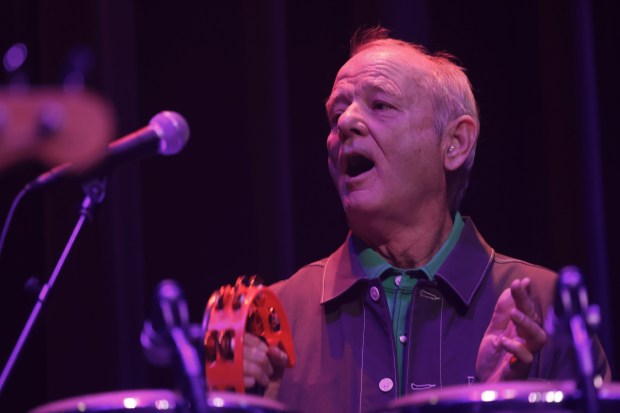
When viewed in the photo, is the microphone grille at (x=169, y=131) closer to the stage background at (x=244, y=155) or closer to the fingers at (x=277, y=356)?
the fingers at (x=277, y=356)

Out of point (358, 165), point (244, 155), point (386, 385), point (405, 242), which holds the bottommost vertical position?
point (386, 385)

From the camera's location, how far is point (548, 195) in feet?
9.18

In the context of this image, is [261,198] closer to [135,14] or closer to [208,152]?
[208,152]

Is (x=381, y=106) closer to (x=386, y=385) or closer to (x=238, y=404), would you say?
(x=386, y=385)

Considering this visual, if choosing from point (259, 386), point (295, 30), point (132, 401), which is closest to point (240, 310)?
point (259, 386)

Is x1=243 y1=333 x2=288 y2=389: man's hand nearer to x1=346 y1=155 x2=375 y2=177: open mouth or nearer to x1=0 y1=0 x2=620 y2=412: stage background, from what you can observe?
x1=346 y1=155 x2=375 y2=177: open mouth

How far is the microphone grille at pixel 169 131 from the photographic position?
1782 mm

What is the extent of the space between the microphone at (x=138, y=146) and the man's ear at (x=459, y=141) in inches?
36.2

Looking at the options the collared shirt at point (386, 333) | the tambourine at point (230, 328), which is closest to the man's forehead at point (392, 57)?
the collared shirt at point (386, 333)

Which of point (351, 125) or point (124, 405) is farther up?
point (351, 125)

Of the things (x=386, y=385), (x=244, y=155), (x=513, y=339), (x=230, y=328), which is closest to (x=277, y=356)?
(x=230, y=328)

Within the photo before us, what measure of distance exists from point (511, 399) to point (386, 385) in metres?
1.00

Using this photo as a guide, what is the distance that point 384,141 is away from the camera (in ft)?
7.79

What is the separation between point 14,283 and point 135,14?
3.22ft
